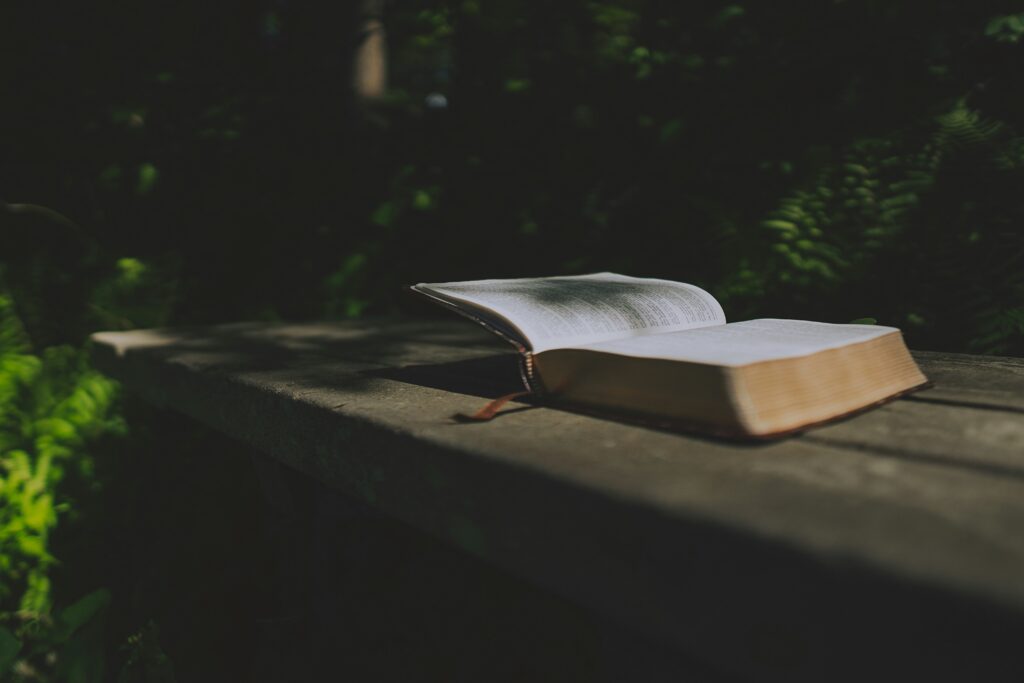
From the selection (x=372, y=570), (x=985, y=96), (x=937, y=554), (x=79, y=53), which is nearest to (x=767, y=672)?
(x=937, y=554)

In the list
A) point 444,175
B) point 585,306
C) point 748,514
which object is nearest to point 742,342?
point 585,306

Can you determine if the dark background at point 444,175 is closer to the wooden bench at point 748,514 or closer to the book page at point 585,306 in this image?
the book page at point 585,306

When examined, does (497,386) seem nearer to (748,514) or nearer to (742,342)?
(742,342)

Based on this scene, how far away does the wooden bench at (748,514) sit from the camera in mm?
488

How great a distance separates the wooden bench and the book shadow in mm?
13

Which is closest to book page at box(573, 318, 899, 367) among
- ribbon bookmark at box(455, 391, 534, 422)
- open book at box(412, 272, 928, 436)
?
open book at box(412, 272, 928, 436)

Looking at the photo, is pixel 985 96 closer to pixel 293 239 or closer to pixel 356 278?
pixel 356 278

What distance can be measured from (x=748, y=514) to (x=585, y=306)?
1.92ft

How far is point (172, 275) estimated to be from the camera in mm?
3035

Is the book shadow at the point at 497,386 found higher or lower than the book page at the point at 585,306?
lower

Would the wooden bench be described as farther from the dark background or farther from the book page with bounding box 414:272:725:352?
the dark background

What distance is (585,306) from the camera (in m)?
1.14

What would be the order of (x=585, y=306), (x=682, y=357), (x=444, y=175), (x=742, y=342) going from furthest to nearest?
(x=444, y=175)
(x=585, y=306)
(x=742, y=342)
(x=682, y=357)

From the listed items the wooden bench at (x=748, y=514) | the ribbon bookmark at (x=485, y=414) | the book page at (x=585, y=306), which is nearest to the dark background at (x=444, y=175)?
the book page at (x=585, y=306)
